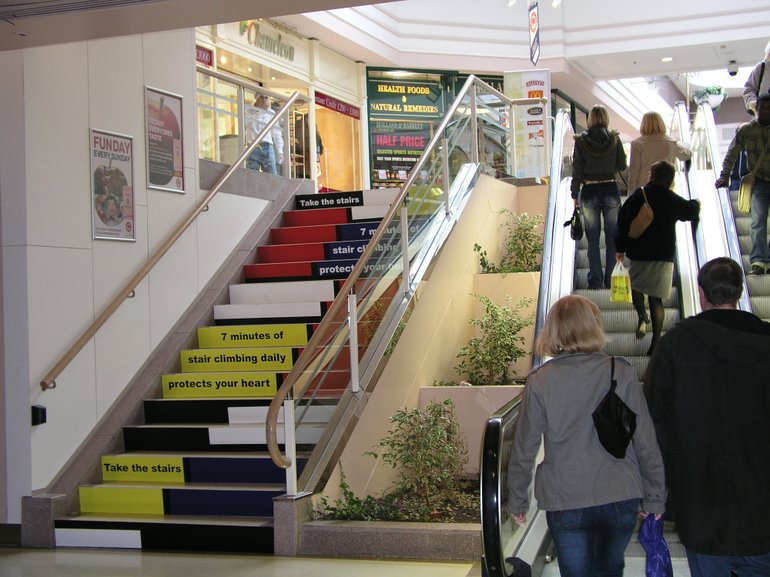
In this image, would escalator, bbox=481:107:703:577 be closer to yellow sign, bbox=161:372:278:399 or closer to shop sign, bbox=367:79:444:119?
yellow sign, bbox=161:372:278:399

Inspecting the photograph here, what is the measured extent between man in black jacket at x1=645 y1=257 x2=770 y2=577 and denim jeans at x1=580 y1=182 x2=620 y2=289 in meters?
4.94

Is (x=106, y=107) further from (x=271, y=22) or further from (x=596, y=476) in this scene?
(x=271, y=22)

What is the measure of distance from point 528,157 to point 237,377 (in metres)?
6.16

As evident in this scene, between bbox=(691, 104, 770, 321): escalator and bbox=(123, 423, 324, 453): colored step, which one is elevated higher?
bbox=(691, 104, 770, 321): escalator

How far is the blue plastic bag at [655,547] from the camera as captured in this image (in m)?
3.37

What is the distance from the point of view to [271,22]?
15.0 metres

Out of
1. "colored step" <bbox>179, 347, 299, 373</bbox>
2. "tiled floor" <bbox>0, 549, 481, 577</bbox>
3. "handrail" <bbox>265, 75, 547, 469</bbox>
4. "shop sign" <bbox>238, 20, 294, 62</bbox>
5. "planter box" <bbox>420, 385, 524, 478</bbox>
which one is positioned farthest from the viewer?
"shop sign" <bbox>238, 20, 294, 62</bbox>

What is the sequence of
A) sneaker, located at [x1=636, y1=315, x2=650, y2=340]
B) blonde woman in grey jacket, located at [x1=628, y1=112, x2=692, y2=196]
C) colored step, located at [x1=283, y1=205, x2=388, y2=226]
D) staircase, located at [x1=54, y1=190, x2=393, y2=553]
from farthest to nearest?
colored step, located at [x1=283, y1=205, x2=388, y2=226]
blonde woman in grey jacket, located at [x1=628, y1=112, x2=692, y2=196]
sneaker, located at [x1=636, y1=315, x2=650, y2=340]
staircase, located at [x1=54, y1=190, x2=393, y2=553]

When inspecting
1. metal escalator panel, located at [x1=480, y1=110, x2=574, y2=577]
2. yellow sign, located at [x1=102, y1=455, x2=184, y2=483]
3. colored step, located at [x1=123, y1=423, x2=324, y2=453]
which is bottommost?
yellow sign, located at [x1=102, y1=455, x2=184, y2=483]

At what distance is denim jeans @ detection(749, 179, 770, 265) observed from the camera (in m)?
7.55

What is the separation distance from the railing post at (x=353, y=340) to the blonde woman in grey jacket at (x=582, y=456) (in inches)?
139

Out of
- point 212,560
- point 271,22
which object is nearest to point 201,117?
point 212,560

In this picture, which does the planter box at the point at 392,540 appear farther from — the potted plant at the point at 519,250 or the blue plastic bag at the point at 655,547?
the potted plant at the point at 519,250

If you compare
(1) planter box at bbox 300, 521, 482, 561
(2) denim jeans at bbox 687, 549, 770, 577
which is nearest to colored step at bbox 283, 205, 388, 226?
(1) planter box at bbox 300, 521, 482, 561
